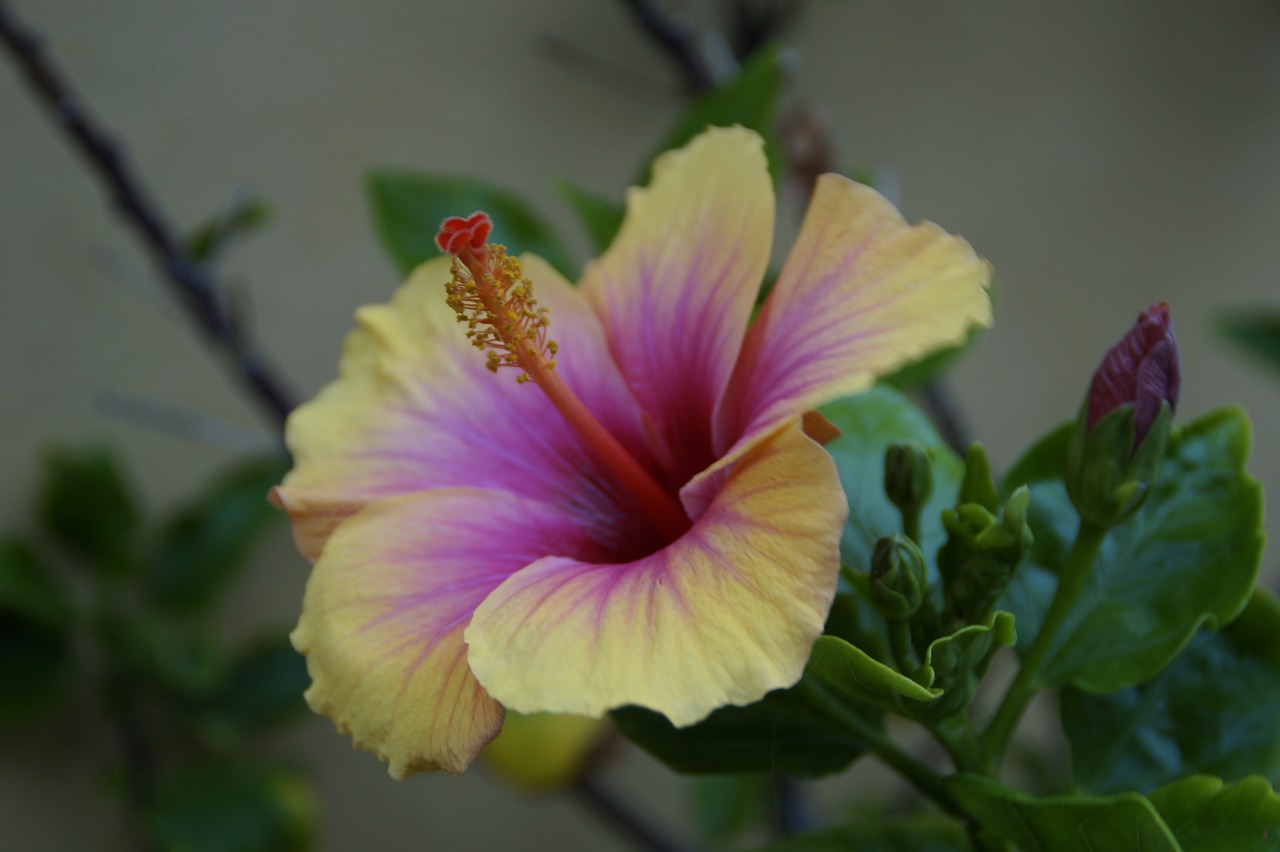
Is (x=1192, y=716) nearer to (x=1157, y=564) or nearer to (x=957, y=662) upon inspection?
(x=1157, y=564)

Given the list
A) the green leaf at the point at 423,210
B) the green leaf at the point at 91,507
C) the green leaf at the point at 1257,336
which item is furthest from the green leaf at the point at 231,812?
the green leaf at the point at 1257,336

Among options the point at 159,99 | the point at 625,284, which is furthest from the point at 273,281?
the point at 625,284

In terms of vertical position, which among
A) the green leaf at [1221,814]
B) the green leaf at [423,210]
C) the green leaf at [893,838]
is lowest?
the green leaf at [893,838]

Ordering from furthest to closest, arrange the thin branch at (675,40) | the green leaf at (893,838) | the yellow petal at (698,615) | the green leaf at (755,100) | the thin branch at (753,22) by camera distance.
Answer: the thin branch at (753,22), the thin branch at (675,40), the green leaf at (755,100), the green leaf at (893,838), the yellow petal at (698,615)

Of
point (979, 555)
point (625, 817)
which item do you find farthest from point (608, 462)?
point (625, 817)

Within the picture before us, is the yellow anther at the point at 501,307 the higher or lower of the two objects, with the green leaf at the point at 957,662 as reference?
higher

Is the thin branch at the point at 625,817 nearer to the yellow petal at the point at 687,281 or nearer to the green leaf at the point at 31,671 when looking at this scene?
the green leaf at the point at 31,671

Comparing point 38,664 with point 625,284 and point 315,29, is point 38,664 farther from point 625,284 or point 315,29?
point 625,284
